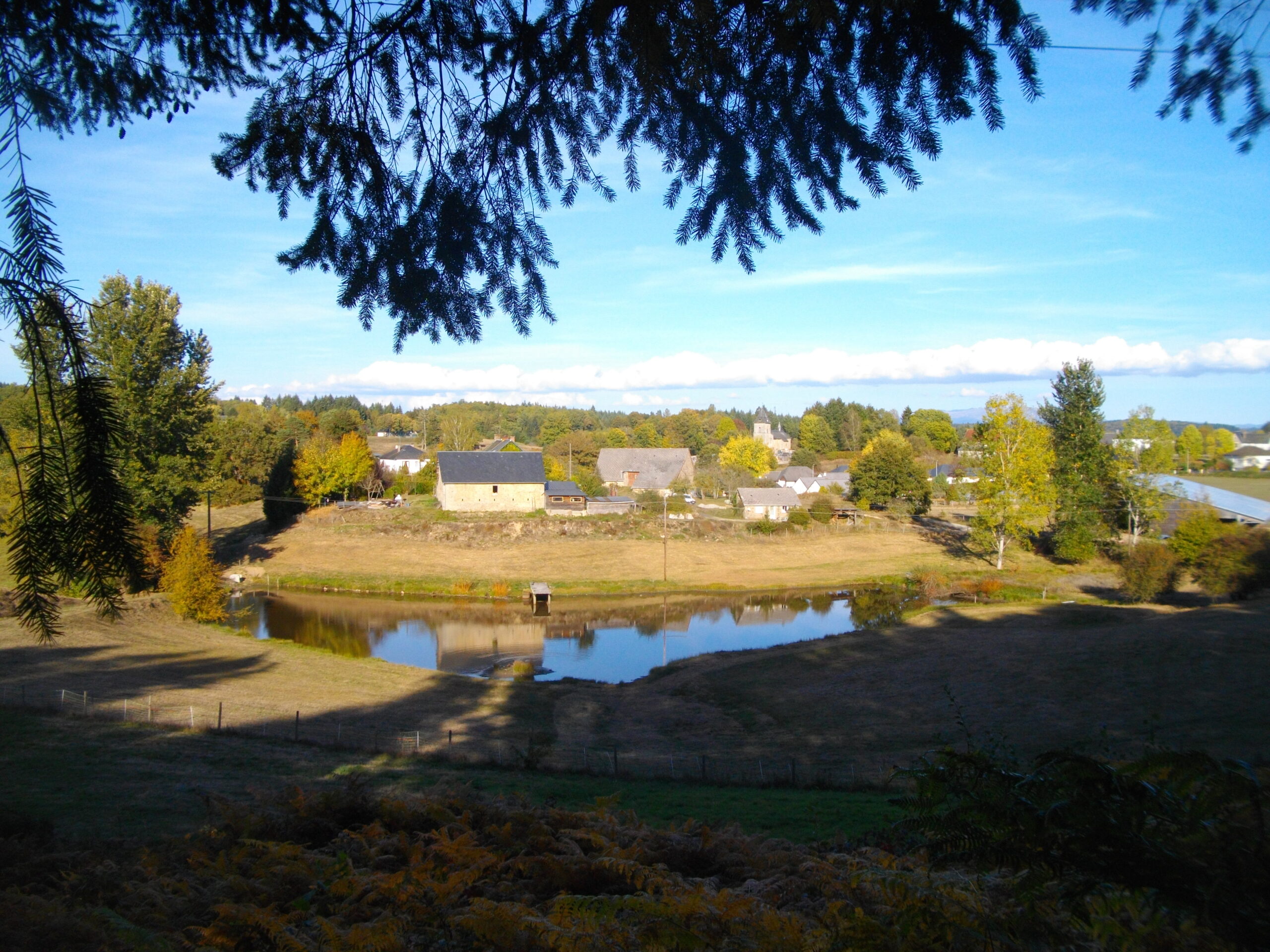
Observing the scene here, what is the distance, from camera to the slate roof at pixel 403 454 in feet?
224

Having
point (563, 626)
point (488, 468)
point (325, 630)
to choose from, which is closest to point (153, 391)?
point (325, 630)

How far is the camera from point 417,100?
3859 millimetres

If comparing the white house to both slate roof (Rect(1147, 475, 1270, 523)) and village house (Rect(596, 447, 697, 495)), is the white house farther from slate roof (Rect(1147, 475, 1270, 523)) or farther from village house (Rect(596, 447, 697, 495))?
village house (Rect(596, 447, 697, 495))

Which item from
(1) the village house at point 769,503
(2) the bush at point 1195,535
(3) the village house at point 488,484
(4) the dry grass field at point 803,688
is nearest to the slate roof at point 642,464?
(1) the village house at point 769,503

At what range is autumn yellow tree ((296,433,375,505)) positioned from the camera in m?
47.2

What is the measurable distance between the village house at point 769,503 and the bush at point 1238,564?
79.9 ft

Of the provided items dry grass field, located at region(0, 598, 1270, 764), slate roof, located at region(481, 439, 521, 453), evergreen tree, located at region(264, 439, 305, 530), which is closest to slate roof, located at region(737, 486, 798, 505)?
slate roof, located at region(481, 439, 521, 453)

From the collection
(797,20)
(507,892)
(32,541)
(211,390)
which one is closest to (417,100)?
(797,20)

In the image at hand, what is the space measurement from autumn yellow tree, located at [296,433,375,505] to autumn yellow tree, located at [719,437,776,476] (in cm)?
3221

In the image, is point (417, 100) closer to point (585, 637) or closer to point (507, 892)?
point (507, 892)

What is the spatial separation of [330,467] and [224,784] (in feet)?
136

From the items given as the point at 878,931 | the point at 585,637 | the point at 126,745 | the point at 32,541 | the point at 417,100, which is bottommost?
the point at 585,637

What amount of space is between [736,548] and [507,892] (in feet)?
129

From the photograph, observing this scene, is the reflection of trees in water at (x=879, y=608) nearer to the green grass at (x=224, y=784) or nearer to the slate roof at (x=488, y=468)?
the green grass at (x=224, y=784)
